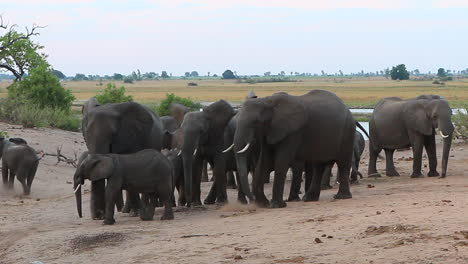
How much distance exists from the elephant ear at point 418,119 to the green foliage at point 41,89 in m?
16.9

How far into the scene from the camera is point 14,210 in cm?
1556

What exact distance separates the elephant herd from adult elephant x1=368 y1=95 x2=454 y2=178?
152 inches

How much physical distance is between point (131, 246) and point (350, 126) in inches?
190

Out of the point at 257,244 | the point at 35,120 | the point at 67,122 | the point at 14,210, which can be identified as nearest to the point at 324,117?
the point at 257,244

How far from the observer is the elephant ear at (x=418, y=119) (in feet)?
59.9

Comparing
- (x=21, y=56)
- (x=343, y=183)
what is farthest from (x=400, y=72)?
(x=343, y=183)

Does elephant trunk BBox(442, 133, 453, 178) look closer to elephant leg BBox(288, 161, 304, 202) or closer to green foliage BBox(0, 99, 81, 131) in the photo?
elephant leg BBox(288, 161, 304, 202)

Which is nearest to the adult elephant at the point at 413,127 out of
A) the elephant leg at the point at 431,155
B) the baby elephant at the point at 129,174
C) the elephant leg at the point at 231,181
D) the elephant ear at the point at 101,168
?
the elephant leg at the point at 431,155

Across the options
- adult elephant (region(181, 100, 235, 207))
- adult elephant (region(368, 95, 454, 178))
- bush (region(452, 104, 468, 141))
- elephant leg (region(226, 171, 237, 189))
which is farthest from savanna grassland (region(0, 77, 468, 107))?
adult elephant (region(181, 100, 235, 207))

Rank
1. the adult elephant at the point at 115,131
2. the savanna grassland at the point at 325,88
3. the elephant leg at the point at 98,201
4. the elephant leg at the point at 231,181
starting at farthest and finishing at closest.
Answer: the savanna grassland at the point at 325,88, the elephant leg at the point at 231,181, the adult elephant at the point at 115,131, the elephant leg at the point at 98,201

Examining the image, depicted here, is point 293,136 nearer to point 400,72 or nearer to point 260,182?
point 260,182

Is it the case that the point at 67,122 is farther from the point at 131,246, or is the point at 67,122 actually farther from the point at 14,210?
the point at 131,246

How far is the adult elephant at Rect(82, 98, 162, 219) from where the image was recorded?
13.1 metres

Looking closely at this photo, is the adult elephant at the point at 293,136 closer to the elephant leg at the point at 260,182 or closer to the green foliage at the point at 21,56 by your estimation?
the elephant leg at the point at 260,182
